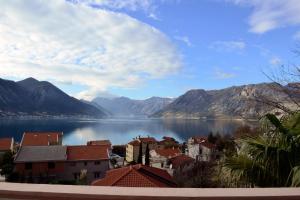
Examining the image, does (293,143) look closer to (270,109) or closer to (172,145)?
Answer: (270,109)

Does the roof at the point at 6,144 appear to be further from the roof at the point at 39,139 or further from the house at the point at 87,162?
the house at the point at 87,162

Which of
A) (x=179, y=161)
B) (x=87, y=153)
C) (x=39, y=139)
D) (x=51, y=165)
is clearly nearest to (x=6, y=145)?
(x=39, y=139)

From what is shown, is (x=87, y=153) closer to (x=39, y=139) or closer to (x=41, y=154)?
(x=41, y=154)

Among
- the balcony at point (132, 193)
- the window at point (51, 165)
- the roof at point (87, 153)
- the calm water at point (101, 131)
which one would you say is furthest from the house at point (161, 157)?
the balcony at point (132, 193)

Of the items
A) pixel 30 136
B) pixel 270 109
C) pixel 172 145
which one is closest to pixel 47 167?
pixel 30 136

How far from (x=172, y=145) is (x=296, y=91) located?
2568 inches

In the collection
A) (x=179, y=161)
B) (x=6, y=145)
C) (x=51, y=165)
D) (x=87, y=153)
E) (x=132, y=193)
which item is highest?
(x=132, y=193)

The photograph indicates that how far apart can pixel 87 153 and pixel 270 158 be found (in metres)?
33.0

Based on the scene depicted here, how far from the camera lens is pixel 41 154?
1331 inches

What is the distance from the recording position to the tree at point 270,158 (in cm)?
386

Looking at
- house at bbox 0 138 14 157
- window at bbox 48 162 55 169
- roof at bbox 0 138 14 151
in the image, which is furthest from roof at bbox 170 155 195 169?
roof at bbox 0 138 14 151

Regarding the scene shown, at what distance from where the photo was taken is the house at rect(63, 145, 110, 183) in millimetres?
34281

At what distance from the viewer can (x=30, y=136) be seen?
141 ft

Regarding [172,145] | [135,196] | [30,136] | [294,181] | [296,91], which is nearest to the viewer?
[135,196]
